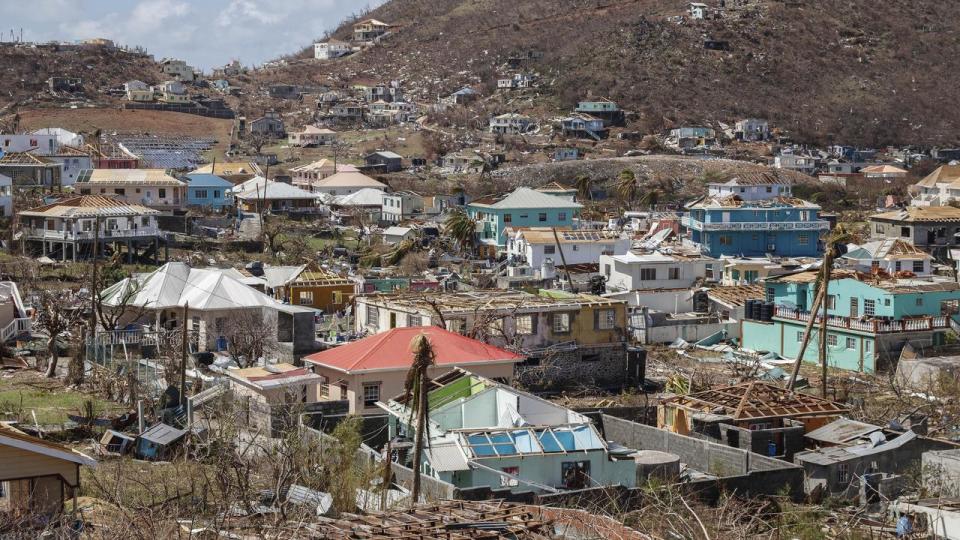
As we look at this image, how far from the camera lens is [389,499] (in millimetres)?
16359

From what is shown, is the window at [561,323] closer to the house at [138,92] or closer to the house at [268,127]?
the house at [268,127]

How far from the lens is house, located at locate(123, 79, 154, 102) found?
9388 centimetres

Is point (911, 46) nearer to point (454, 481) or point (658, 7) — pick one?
point (658, 7)

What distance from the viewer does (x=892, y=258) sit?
3909 centimetres

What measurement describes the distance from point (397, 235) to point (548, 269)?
9.96 metres

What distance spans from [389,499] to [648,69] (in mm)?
92959

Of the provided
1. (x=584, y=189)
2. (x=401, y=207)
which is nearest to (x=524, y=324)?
(x=401, y=207)

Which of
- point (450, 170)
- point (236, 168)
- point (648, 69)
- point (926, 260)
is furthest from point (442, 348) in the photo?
point (648, 69)

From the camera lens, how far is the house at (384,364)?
23.2 m

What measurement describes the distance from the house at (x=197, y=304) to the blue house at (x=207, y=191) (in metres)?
25.5

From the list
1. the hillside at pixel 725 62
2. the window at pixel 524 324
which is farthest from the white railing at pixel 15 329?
the hillside at pixel 725 62

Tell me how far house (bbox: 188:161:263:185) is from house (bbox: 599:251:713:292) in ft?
102

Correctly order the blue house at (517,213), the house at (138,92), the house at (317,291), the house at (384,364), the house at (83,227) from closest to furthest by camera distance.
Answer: the house at (384,364) → the house at (317,291) → the house at (83,227) → the blue house at (517,213) → the house at (138,92)

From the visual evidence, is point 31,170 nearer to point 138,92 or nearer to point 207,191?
point 207,191
